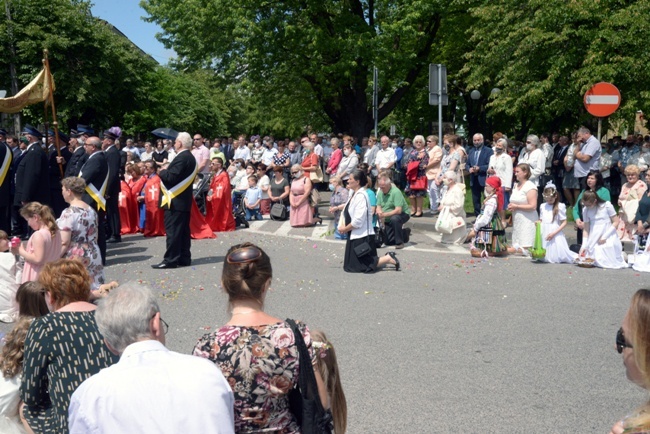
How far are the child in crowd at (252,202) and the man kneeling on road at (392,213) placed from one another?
495cm

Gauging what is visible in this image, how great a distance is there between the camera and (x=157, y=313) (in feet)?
10.0

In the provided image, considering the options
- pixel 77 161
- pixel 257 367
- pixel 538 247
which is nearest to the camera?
pixel 257 367

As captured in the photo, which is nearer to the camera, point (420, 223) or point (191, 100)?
point (420, 223)

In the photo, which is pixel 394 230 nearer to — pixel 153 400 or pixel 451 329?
pixel 451 329

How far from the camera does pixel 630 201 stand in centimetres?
1309

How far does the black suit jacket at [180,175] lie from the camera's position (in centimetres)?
1145

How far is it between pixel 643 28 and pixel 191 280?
12259mm

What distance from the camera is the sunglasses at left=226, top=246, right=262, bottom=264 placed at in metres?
3.46

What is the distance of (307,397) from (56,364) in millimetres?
1177

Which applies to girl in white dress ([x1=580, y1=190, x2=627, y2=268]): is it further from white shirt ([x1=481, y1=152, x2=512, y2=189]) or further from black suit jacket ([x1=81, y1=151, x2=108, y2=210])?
black suit jacket ([x1=81, y1=151, x2=108, y2=210])

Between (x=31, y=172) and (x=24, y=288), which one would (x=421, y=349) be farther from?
(x=31, y=172)

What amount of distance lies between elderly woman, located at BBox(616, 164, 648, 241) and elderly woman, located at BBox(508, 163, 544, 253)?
1.48 metres

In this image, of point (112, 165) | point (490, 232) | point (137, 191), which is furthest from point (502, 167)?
point (112, 165)

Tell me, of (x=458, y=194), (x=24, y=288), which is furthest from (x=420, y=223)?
(x=24, y=288)
